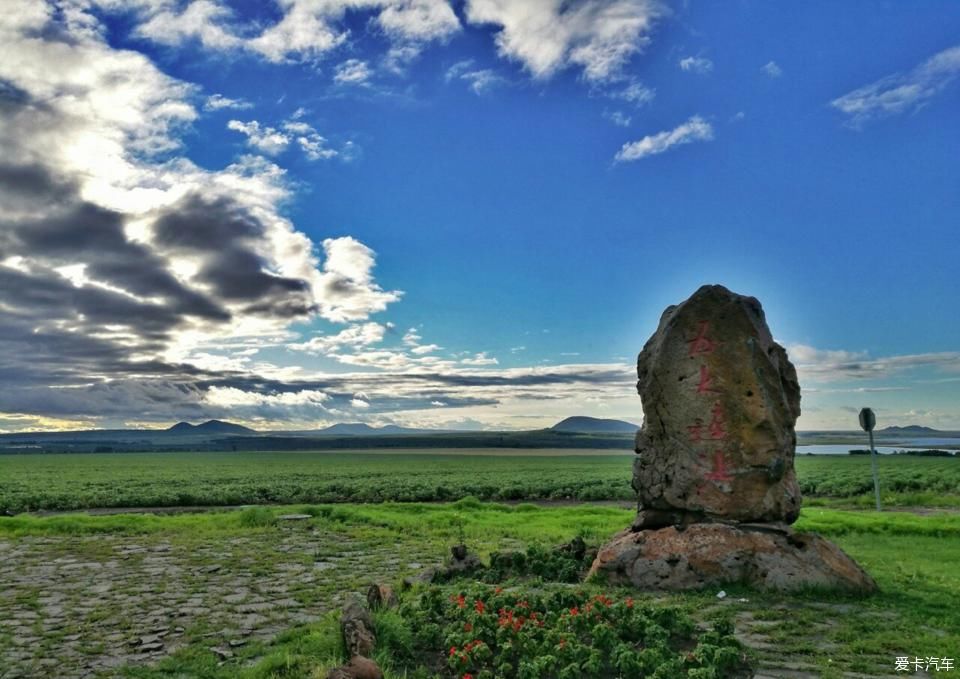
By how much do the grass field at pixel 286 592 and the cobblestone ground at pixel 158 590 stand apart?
40 millimetres

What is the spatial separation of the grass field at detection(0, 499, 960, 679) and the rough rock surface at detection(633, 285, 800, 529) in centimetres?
191

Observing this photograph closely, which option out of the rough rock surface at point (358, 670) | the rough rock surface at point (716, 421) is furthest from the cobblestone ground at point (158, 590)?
the rough rock surface at point (716, 421)

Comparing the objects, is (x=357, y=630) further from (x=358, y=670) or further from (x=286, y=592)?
(x=286, y=592)

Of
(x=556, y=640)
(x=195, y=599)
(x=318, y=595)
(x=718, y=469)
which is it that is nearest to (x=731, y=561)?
(x=718, y=469)

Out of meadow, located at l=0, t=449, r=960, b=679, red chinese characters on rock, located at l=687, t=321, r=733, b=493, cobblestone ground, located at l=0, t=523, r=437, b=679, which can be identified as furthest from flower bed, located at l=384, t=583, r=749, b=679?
red chinese characters on rock, located at l=687, t=321, r=733, b=493

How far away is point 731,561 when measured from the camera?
1084cm

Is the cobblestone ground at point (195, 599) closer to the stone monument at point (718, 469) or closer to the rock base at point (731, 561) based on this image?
the rock base at point (731, 561)

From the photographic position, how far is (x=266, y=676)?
7.05m

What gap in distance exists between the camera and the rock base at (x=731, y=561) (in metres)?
10.5

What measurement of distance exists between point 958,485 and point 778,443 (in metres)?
35.8

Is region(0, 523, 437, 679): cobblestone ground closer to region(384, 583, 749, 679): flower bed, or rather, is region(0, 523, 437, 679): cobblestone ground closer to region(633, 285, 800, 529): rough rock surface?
region(384, 583, 749, 679): flower bed

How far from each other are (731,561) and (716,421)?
2448 mm

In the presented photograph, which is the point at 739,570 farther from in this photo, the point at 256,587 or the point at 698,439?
the point at 256,587

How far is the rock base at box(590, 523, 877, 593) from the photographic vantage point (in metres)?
10.5
